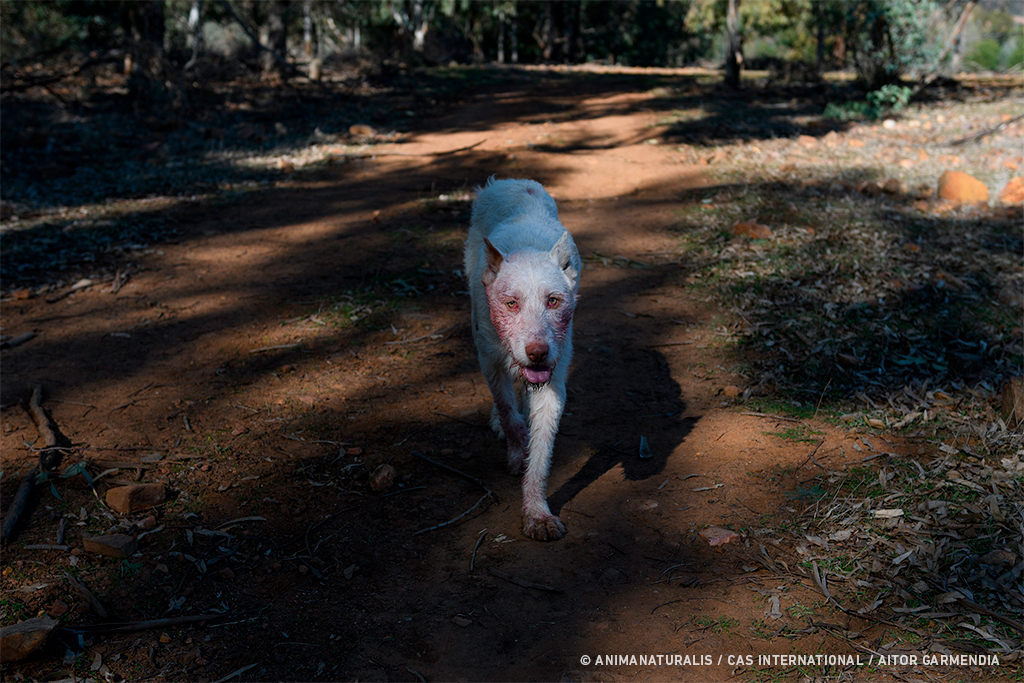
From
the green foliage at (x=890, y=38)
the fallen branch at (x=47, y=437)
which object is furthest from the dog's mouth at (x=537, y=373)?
the green foliage at (x=890, y=38)

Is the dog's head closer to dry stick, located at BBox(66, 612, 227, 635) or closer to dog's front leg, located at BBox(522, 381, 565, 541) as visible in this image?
dog's front leg, located at BBox(522, 381, 565, 541)

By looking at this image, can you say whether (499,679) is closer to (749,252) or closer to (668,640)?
(668,640)

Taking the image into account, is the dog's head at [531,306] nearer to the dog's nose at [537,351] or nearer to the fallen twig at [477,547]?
the dog's nose at [537,351]

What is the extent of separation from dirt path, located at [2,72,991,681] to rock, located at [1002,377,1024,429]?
2.46ft

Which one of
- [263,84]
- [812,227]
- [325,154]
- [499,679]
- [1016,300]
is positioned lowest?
[499,679]

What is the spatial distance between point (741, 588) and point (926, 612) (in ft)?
2.89

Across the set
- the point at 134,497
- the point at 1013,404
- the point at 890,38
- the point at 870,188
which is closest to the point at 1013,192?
the point at 870,188

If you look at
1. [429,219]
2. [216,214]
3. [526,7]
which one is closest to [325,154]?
[216,214]

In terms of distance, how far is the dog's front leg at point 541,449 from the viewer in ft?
13.4

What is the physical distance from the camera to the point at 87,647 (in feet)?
10.6

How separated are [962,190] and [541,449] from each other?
29.0 feet

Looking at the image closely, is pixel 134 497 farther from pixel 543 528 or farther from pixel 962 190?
pixel 962 190

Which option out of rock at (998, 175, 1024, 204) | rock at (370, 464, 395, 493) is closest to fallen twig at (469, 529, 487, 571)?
rock at (370, 464, 395, 493)

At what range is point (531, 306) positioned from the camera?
11.4 ft
